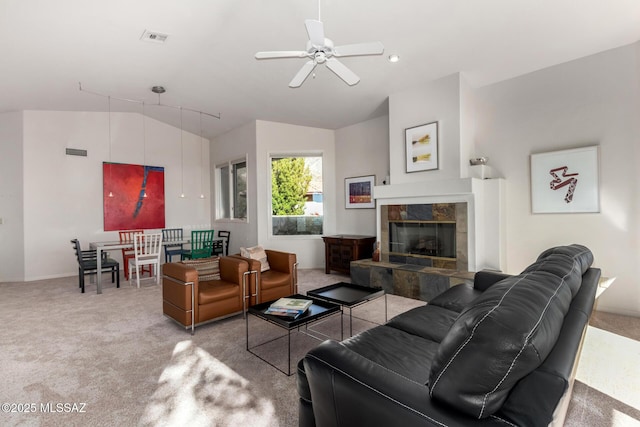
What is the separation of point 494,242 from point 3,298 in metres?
6.86

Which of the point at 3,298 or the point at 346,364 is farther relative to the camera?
the point at 3,298

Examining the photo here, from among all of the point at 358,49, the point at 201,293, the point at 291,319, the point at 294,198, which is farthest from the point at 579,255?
the point at 294,198

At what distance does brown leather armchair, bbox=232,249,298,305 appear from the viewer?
3.57m

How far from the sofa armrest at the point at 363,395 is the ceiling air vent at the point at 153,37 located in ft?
12.9

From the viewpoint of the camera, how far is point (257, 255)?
3971 mm

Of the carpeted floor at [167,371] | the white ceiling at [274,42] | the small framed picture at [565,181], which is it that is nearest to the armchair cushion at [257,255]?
the carpeted floor at [167,371]

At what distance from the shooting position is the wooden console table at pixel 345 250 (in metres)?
5.42

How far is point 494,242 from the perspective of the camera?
4.09 m

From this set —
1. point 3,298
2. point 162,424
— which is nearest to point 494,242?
point 162,424

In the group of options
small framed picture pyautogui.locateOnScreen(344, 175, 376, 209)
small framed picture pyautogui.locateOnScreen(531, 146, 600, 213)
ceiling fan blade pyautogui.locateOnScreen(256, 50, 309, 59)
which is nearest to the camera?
ceiling fan blade pyautogui.locateOnScreen(256, 50, 309, 59)

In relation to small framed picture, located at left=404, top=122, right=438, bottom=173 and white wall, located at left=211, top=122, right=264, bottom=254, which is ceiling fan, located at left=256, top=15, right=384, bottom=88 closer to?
small framed picture, located at left=404, top=122, right=438, bottom=173

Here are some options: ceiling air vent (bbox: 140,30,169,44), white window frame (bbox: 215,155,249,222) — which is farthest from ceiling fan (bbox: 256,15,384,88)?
white window frame (bbox: 215,155,249,222)

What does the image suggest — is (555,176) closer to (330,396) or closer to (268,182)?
(330,396)

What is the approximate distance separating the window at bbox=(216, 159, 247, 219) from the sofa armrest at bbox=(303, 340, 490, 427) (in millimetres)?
5881
